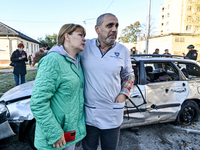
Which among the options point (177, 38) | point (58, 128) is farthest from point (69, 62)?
point (177, 38)

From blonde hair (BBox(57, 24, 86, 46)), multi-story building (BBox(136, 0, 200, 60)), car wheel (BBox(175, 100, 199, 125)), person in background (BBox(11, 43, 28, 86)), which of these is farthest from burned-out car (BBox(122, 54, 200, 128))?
multi-story building (BBox(136, 0, 200, 60))

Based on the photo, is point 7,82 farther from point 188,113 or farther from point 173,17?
point 173,17

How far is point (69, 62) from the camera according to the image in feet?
4.27

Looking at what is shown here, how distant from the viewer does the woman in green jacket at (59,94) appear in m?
1.13

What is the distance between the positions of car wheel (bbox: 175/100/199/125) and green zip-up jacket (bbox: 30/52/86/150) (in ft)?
9.75

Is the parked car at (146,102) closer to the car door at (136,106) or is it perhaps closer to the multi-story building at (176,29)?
the car door at (136,106)

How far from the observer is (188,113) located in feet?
11.4

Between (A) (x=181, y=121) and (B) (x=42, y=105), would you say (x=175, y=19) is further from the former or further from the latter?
(B) (x=42, y=105)

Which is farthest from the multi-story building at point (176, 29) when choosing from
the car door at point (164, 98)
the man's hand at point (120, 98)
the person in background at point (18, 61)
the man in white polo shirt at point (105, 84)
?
the man's hand at point (120, 98)

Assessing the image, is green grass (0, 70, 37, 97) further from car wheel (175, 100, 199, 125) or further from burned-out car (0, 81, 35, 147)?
car wheel (175, 100, 199, 125)

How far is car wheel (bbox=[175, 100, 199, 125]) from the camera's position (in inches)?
134

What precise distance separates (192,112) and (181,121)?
34 centimetres

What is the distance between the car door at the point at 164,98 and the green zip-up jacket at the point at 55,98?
1.99 m

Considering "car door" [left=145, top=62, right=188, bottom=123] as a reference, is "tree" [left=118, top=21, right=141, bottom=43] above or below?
above
